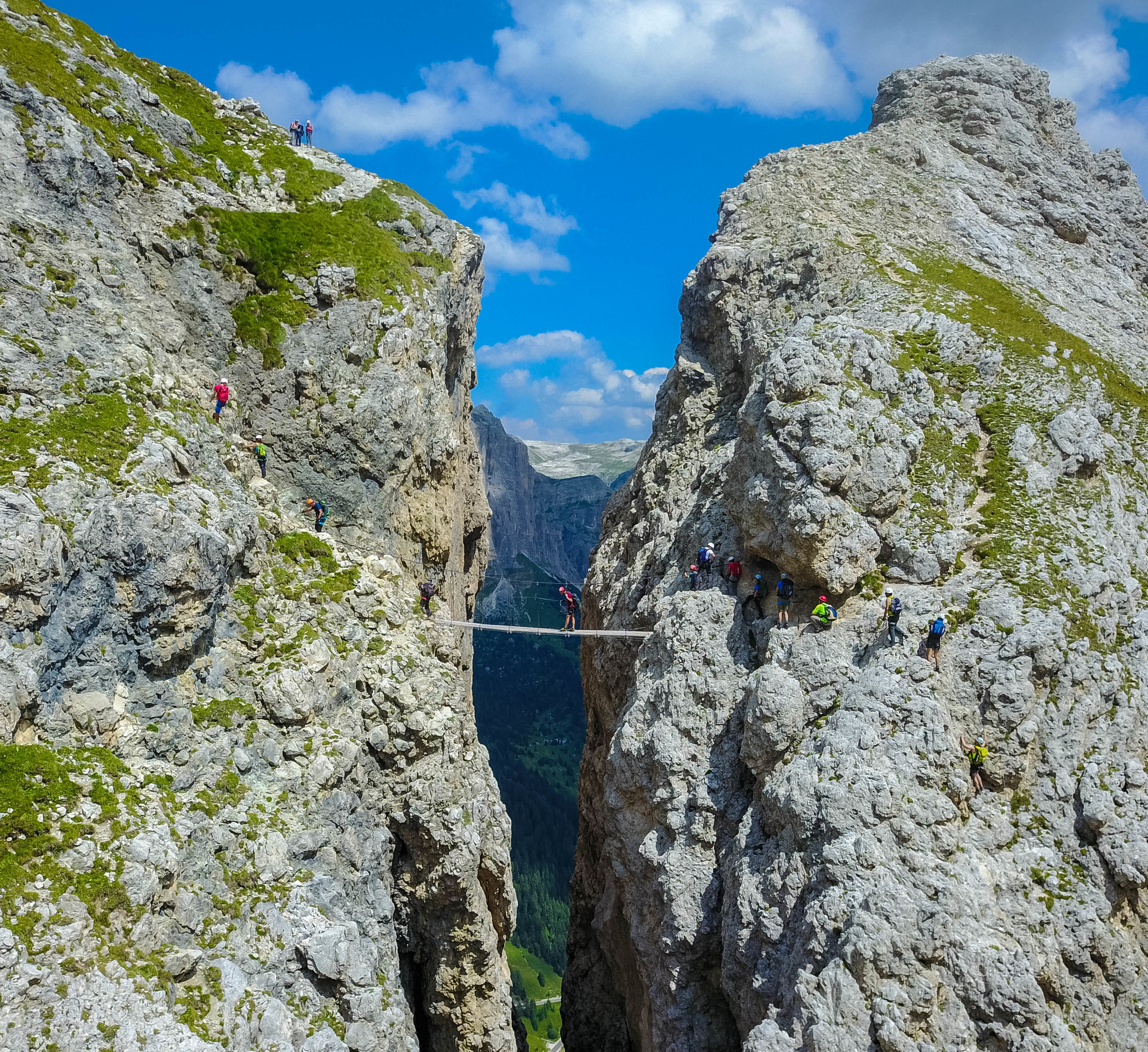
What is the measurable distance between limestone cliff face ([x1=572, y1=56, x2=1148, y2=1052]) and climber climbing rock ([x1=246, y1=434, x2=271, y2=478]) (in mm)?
17571

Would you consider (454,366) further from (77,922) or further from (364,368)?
(77,922)

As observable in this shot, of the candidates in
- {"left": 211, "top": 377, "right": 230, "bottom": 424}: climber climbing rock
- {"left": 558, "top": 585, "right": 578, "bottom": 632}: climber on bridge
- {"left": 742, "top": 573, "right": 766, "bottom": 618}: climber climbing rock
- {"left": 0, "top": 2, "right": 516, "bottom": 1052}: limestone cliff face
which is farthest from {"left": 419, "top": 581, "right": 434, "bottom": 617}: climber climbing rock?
{"left": 742, "top": 573, "right": 766, "bottom": 618}: climber climbing rock

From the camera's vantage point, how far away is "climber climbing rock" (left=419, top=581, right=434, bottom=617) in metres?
32.6

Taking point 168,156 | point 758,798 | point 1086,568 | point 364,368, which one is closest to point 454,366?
point 364,368

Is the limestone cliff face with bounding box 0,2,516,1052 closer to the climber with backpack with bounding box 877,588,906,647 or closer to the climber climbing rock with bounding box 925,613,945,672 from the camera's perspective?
the climber with backpack with bounding box 877,588,906,647

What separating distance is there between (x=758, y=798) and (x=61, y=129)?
35292 millimetres

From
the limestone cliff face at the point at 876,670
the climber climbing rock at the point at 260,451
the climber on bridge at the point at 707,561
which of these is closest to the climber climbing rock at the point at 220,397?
the climber climbing rock at the point at 260,451

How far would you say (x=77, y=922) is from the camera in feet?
59.1

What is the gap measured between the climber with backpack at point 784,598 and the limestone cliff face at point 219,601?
1283 centimetres

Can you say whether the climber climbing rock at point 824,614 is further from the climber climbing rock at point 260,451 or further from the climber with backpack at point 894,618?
the climber climbing rock at point 260,451

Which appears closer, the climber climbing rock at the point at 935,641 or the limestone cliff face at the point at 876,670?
the limestone cliff face at the point at 876,670

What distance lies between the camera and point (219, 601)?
25.9 meters

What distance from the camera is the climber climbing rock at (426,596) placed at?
32.6 m

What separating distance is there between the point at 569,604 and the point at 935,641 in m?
17.3
